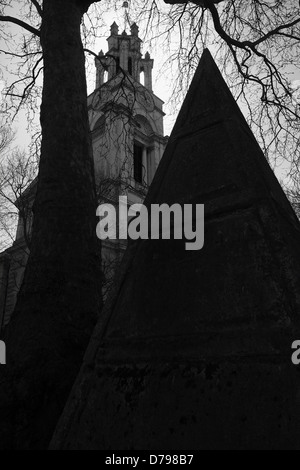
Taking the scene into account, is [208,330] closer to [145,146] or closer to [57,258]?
[57,258]

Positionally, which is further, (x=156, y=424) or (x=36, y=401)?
(x=36, y=401)

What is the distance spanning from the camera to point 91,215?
2.82 m

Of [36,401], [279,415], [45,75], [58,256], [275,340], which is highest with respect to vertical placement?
[45,75]

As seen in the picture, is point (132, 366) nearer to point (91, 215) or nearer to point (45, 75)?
point (91, 215)

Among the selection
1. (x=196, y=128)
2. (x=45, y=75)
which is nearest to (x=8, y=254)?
(x=45, y=75)

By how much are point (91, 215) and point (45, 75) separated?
1.48m

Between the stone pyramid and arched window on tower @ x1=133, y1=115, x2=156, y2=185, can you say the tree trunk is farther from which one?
arched window on tower @ x1=133, y1=115, x2=156, y2=185

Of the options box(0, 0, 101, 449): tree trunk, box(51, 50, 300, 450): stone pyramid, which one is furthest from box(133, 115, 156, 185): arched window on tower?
box(51, 50, 300, 450): stone pyramid

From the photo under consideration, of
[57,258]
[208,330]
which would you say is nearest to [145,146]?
[57,258]

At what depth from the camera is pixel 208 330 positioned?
1.33m

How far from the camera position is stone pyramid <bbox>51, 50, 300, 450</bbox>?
116cm

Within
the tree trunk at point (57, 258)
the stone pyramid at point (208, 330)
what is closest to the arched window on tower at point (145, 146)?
the tree trunk at point (57, 258)

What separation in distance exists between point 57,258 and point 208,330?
1.49 m

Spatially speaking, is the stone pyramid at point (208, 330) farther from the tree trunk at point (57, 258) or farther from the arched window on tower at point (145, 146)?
the arched window on tower at point (145, 146)
